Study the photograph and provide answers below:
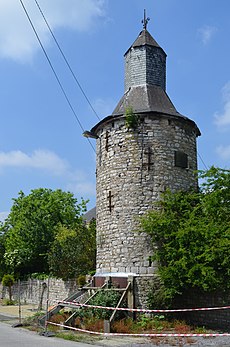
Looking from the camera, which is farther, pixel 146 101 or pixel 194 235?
pixel 146 101

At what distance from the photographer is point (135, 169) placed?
1476 cm

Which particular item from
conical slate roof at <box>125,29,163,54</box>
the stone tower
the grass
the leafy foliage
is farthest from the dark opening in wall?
the grass

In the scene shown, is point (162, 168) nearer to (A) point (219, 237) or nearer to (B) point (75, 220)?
(A) point (219, 237)

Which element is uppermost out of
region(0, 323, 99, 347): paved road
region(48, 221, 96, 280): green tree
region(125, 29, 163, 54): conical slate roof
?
region(125, 29, 163, 54): conical slate roof

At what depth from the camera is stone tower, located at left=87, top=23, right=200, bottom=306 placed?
14.3 m

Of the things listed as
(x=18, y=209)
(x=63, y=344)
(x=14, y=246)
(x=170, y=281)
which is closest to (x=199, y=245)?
(x=170, y=281)

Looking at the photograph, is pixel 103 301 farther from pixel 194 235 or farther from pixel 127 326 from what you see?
pixel 194 235

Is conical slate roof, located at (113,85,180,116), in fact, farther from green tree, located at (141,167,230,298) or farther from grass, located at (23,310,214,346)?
grass, located at (23,310,214,346)

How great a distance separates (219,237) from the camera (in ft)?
41.8

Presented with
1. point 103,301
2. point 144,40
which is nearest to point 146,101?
point 144,40

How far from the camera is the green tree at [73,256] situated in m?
21.2

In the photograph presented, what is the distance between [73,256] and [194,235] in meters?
9.88

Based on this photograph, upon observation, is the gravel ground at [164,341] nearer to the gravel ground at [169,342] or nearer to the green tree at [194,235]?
the gravel ground at [169,342]

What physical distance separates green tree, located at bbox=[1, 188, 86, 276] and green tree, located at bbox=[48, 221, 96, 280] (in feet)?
13.7
